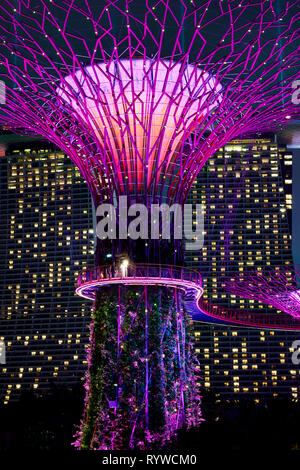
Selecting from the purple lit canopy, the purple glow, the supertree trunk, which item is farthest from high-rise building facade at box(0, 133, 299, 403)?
the supertree trunk

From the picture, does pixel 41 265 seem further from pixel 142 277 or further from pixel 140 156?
pixel 142 277

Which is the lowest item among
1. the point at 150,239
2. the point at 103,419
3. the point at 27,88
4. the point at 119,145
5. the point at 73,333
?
the point at 73,333

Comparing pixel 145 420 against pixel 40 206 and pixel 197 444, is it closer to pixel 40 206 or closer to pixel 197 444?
pixel 197 444

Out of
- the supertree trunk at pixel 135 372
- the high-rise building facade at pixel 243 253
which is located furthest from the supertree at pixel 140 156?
the high-rise building facade at pixel 243 253
